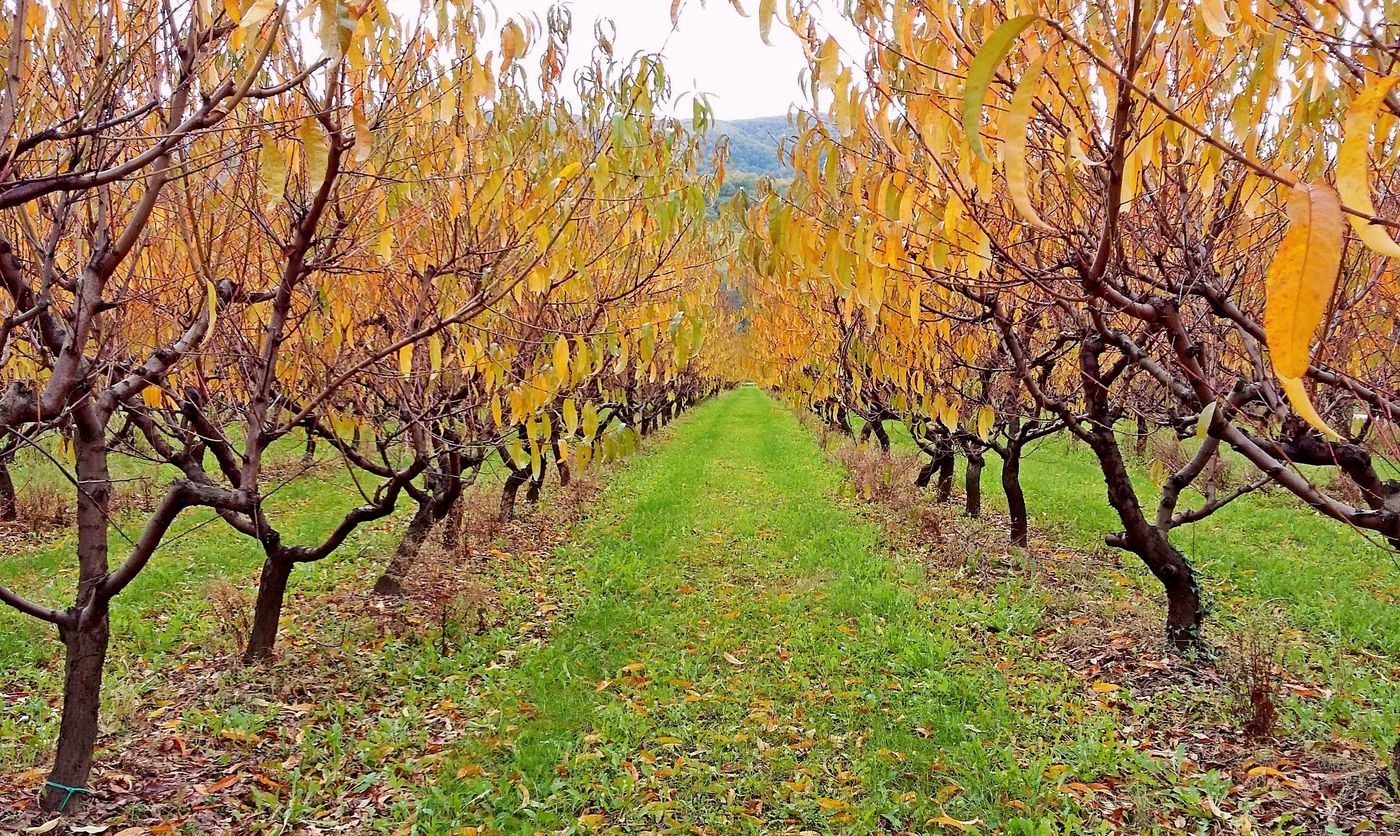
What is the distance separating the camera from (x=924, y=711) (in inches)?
191

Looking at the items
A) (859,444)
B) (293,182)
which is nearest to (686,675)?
(293,182)

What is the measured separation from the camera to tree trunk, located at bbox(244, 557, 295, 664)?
520 centimetres

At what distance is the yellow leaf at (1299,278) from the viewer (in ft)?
2.09

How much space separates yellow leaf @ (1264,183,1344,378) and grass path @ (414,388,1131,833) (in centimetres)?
373

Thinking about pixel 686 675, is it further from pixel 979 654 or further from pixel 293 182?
pixel 293 182

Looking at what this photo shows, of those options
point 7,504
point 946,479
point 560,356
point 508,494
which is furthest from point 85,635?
point 946,479

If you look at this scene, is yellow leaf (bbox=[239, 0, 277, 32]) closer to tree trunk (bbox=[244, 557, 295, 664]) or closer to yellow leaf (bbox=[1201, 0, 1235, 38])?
yellow leaf (bbox=[1201, 0, 1235, 38])

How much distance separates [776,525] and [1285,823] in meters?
6.86

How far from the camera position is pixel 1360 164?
2.62 ft

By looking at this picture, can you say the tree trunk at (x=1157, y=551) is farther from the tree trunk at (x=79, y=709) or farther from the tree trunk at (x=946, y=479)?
the tree trunk at (x=79, y=709)

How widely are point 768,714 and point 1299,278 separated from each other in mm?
4717

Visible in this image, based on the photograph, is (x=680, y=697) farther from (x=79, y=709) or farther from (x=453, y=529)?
(x=453, y=529)

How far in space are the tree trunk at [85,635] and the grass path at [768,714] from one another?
60.8 inches

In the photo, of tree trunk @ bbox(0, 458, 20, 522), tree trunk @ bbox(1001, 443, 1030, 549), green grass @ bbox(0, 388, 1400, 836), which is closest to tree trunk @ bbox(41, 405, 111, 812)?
green grass @ bbox(0, 388, 1400, 836)
